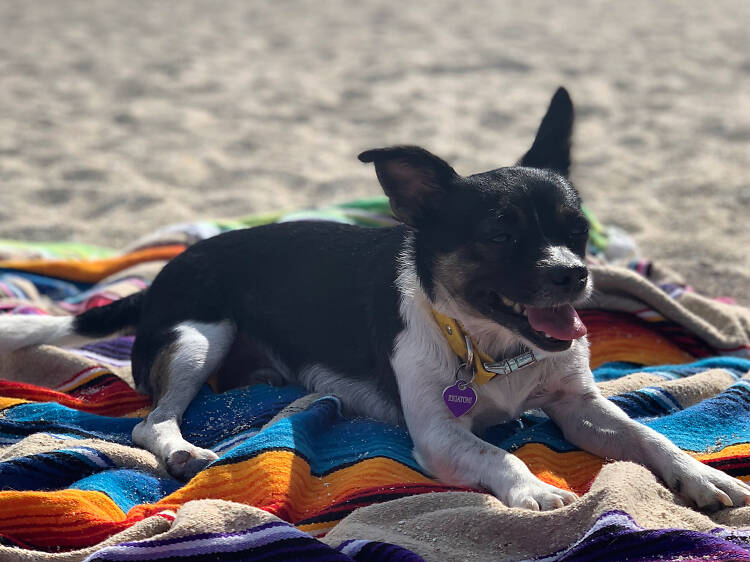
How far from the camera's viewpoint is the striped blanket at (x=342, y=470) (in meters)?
2.72

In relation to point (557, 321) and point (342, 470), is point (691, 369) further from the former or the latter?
point (342, 470)

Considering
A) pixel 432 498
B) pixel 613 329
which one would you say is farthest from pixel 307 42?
pixel 432 498

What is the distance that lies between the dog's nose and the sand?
261 centimetres

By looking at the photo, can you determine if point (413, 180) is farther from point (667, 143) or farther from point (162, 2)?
point (162, 2)

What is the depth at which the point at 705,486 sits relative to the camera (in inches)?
119

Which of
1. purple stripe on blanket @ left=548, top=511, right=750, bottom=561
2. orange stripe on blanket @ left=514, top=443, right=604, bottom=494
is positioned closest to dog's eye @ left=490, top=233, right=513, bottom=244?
orange stripe on blanket @ left=514, top=443, right=604, bottom=494

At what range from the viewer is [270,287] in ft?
13.9

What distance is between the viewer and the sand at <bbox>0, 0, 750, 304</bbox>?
6980mm

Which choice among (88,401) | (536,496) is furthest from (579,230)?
(88,401)

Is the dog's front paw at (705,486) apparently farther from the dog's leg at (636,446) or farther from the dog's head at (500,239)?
the dog's head at (500,239)

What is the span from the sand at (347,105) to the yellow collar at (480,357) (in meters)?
2.42

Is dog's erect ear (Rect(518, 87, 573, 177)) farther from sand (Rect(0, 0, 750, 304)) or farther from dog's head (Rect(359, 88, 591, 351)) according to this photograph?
sand (Rect(0, 0, 750, 304))

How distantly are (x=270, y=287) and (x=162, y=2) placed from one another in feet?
30.6

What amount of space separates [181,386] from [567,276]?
165 centimetres
